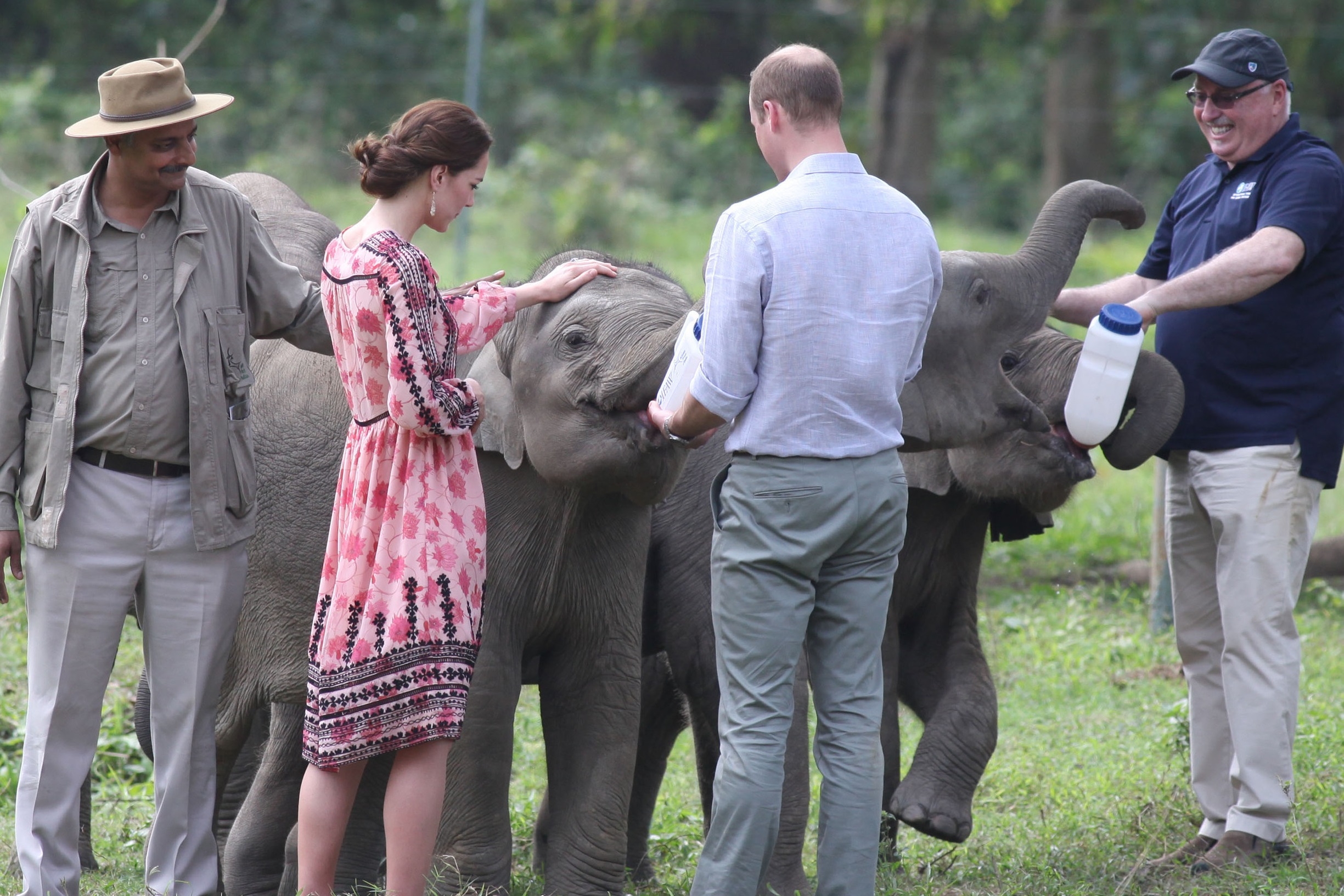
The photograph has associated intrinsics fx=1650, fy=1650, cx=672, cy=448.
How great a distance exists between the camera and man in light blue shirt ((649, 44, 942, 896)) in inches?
139

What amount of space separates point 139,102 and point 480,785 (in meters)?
1.85

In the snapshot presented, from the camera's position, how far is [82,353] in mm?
3795

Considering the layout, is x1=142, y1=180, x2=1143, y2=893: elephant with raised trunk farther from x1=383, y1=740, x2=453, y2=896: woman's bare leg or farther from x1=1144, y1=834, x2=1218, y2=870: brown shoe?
x1=1144, y1=834, x2=1218, y2=870: brown shoe

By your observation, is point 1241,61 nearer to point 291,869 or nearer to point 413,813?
point 413,813

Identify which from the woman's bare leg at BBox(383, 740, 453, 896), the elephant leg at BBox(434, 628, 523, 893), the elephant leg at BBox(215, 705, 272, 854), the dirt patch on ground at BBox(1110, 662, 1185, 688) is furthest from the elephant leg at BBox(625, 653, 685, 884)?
the dirt patch on ground at BBox(1110, 662, 1185, 688)

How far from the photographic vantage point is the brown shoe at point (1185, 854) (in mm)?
4637

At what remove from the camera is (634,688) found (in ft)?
14.4

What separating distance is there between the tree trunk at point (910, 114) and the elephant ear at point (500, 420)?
13210 mm

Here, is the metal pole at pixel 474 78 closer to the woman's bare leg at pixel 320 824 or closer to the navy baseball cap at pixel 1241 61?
the navy baseball cap at pixel 1241 61

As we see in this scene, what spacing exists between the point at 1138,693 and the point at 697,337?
3.92 metres

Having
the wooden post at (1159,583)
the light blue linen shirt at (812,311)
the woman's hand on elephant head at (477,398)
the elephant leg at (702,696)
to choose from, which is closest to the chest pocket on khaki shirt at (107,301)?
the woman's hand on elephant head at (477,398)

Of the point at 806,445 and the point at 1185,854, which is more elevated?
the point at 806,445

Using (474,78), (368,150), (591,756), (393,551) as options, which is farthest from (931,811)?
(474,78)

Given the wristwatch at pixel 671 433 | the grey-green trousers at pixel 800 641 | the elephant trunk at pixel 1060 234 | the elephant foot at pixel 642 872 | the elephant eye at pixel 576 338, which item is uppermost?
the elephant trunk at pixel 1060 234
